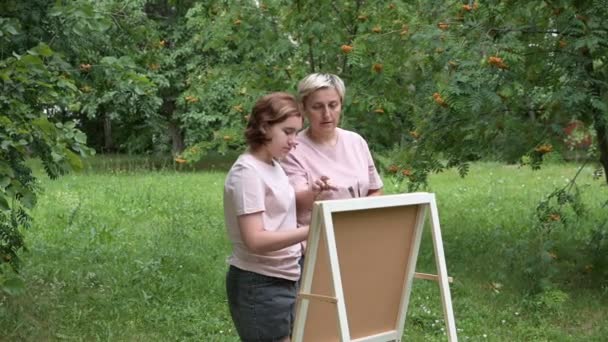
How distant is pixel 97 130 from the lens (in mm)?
29094

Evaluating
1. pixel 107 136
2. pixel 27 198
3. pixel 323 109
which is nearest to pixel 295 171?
pixel 323 109

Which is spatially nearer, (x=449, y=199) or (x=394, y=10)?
(x=394, y=10)

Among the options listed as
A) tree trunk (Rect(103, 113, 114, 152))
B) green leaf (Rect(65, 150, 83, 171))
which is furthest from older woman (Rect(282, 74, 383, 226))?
tree trunk (Rect(103, 113, 114, 152))

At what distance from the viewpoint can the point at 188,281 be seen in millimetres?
7031

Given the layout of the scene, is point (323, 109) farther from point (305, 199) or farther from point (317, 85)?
point (305, 199)

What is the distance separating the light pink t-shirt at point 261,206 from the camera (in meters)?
3.19

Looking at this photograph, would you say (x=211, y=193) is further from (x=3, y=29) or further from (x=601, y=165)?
(x=3, y=29)

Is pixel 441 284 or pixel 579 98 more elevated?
pixel 579 98

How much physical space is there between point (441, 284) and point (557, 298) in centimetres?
299

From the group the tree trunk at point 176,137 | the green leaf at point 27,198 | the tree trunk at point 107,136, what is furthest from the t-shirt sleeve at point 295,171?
the tree trunk at point 107,136

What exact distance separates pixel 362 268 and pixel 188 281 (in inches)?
148

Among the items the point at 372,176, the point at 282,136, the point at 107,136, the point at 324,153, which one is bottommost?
the point at 107,136

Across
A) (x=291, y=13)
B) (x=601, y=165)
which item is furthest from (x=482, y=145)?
(x=291, y=13)

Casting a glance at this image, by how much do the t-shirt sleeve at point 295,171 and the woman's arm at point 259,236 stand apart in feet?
1.30
